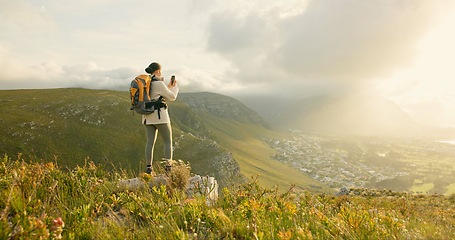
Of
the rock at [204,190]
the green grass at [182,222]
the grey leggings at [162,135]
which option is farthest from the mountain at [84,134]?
the green grass at [182,222]

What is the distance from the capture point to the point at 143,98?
8.98 m

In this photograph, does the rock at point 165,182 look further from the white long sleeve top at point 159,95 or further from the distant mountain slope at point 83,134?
the distant mountain slope at point 83,134

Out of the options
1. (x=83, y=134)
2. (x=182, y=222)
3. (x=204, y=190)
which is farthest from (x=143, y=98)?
(x=83, y=134)

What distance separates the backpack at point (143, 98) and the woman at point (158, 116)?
16 centimetres

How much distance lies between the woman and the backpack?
162 mm

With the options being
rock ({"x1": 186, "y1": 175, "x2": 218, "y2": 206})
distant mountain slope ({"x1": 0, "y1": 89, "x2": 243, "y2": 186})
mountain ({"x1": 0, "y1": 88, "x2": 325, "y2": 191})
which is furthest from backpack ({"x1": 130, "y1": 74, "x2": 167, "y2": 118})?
distant mountain slope ({"x1": 0, "y1": 89, "x2": 243, "y2": 186})

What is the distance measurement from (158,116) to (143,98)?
2.50 ft

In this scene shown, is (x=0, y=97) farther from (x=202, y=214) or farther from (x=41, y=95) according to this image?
(x=202, y=214)

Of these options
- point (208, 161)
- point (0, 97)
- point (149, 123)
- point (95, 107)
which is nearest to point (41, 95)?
point (0, 97)

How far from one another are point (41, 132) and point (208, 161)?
66565 mm

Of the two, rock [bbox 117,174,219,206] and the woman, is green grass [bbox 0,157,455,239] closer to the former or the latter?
rock [bbox 117,174,219,206]

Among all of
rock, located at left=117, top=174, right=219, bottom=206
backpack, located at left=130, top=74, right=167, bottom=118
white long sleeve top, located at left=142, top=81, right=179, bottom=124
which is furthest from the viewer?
white long sleeve top, located at left=142, top=81, right=179, bottom=124

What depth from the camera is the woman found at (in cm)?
917

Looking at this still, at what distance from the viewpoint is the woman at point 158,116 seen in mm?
9172
